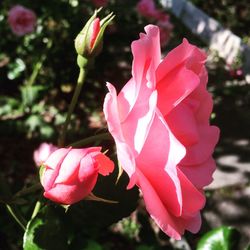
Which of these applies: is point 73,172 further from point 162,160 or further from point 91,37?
point 91,37

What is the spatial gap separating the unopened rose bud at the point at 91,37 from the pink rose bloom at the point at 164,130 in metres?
0.18

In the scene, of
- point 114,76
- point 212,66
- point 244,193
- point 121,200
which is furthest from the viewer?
point 212,66

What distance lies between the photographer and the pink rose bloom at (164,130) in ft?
1.68

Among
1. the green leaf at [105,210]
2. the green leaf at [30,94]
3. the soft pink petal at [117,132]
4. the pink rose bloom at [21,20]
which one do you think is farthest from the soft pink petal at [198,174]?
the green leaf at [30,94]

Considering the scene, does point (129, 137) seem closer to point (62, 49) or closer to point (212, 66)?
point (62, 49)

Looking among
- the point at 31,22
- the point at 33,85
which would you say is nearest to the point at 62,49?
the point at 33,85

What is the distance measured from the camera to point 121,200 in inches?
31.4

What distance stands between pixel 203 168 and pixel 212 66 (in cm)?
384

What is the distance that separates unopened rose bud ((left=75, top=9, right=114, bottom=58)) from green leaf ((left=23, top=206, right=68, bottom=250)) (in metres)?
0.25

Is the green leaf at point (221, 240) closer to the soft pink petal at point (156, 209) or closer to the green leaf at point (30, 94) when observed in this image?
the soft pink petal at point (156, 209)

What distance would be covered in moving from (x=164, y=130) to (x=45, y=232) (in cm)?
31

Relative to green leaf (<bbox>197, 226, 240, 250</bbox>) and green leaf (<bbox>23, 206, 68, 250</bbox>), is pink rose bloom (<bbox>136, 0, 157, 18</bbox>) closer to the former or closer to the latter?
green leaf (<bbox>197, 226, 240, 250</bbox>)

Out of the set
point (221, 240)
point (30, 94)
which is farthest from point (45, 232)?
point (30, 94)

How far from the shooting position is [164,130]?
53 cm
